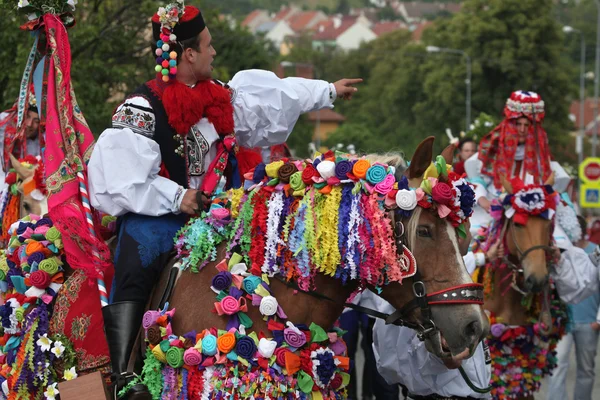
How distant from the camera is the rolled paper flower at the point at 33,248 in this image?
6.35 meters

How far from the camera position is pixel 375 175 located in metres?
5.16

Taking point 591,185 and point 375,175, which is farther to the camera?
point 591,185

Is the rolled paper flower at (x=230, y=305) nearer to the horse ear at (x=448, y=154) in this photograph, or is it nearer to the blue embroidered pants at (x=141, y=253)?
the blue embroidered pants at (x=141, y=253)

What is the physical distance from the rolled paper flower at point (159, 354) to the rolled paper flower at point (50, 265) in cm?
121

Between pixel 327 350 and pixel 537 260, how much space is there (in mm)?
4414

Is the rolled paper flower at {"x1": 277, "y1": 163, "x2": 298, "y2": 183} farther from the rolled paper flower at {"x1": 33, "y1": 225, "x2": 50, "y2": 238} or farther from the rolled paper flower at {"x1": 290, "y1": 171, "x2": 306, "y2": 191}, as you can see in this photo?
the rolled paper flower at {"x1": 33, "y1": 225, "x2": 50, "y2": 238}

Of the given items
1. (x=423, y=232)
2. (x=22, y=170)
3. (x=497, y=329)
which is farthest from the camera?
(x=497, y=329)

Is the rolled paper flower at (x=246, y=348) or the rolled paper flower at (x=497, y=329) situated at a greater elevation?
the rolled paper flower at (x=246, y=348)

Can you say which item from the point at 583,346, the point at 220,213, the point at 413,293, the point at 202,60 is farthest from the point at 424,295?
the point at 583,346

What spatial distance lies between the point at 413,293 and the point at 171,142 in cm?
168

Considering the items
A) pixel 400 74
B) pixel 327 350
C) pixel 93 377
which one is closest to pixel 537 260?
pixel 327 350

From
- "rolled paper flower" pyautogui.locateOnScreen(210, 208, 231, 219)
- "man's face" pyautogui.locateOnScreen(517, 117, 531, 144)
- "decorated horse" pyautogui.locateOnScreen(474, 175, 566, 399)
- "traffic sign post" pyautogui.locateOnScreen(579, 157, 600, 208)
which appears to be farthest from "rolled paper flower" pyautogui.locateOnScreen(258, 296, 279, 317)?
"traffic sign post" pyautogui.locateOnScreen(579, 157, 600, 208)

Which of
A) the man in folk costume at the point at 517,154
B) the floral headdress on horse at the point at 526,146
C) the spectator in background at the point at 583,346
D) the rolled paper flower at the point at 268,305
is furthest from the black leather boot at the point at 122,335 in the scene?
the spectator in background at the point at 583,346

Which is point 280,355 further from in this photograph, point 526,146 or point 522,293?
point 526,146
